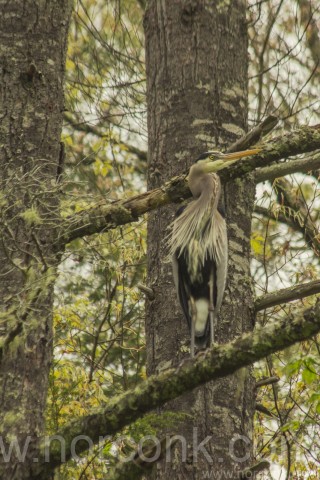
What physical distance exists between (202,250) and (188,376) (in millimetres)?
2496

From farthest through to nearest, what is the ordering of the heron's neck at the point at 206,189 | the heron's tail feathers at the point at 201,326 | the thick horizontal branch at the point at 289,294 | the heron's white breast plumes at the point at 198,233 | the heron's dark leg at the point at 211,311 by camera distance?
the heron's neck at the point at 206,189 → the heron's white breast plumes at the point at 198,233 → the heron's tail feathers at the point at 201,326 → the heron's dark leg at the point at 211,311 → the thick horizontal branch at the point at 289,294

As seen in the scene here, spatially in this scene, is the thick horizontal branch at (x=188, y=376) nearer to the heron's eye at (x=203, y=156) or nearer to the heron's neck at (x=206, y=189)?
the heron's eye at (x=203, y=156)

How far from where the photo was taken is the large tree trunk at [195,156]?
3.89m

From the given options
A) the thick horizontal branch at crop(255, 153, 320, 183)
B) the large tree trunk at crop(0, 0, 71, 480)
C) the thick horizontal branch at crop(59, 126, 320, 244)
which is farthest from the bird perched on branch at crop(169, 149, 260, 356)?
the large tree trunk at crop(0, 0, 71, 480)

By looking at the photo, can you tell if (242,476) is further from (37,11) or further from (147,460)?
(37,11)

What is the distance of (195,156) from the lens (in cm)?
453

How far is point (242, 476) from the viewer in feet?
12.1

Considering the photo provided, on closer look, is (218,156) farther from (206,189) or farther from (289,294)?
(289,294)

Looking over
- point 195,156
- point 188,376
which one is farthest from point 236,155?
point 188,376

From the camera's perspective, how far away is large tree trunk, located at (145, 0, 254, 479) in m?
3.89

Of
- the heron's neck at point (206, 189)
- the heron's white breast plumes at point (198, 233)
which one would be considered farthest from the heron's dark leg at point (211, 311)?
the heron's neck at point (206, 189)

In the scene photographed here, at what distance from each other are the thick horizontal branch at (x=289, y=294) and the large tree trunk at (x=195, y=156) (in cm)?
7

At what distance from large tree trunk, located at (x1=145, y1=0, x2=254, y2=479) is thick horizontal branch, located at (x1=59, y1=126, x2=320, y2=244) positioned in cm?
51

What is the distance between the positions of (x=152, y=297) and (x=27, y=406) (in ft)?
4.14
